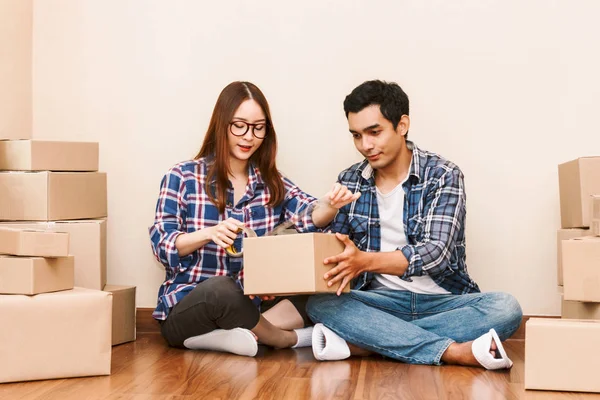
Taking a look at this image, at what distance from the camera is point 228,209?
258 cm

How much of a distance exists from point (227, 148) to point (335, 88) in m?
0.52

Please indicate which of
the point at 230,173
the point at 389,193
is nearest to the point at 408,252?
the point at 389,193

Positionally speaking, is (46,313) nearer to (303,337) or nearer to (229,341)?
(229,341)

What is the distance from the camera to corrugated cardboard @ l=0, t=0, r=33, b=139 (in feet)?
8.95

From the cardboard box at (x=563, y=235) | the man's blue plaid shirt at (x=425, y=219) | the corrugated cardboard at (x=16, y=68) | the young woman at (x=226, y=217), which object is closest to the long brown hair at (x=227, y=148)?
the young woman at (x=226, y=217)

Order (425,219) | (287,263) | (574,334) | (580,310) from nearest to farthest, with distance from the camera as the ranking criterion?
(574,334) < (287,263) < (580,310) < (425,219)

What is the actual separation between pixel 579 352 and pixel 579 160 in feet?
2.48

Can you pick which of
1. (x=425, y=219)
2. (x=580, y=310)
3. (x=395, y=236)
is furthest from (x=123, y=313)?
(x=580, y=310)

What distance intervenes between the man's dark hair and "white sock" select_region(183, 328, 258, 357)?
0.75 metres

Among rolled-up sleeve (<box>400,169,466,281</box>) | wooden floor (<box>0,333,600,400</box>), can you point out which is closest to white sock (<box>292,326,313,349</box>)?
wooden floor (<box>0,333,600,400</box>)

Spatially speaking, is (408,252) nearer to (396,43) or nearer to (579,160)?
(579,160)

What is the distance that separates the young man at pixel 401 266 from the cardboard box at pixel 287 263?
6 cm

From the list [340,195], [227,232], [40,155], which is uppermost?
[40,155]

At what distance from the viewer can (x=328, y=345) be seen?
2.29 metres
